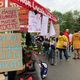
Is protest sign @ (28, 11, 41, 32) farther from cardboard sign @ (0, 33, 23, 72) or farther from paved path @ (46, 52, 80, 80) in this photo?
paved path @ (46, 52, 80, 80)

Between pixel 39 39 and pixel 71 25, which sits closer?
pixel 39 39

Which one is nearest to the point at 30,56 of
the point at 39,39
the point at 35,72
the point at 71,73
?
the point at 35,72

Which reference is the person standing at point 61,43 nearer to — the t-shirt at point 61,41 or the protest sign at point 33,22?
the t-shirt at point 61,41

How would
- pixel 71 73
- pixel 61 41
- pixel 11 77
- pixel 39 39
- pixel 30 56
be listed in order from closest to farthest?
1. pixel 11 77
2. pixel 30 56
3. pixel 71 73
4. pixel 61 41
5. pixel 39 39

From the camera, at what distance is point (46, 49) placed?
1788 centimetres

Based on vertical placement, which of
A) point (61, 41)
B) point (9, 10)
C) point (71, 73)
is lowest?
point (71, 73)

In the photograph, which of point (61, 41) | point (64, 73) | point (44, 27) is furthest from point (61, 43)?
point (44, 27)

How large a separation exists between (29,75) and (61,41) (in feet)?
29.8

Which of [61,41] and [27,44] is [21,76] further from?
[61,41]

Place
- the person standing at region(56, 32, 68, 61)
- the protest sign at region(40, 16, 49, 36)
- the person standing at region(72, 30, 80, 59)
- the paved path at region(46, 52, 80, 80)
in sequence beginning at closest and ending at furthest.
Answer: the protest sign at region(40, 16, 49, 36)
the paved path at region(46, 52, 80, 80)
the person standing at region(56, 32, 68, 61)
the person standing at region(72, 30, 80, 59)

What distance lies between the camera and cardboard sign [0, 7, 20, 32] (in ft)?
22.0

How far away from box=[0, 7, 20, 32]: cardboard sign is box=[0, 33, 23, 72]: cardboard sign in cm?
16

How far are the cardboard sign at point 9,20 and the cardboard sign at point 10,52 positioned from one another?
0.16 metres

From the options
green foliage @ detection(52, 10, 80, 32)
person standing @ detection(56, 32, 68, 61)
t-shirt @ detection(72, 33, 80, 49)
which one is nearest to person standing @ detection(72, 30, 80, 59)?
t-shirt @ detection(72, 33, 80, 49)
